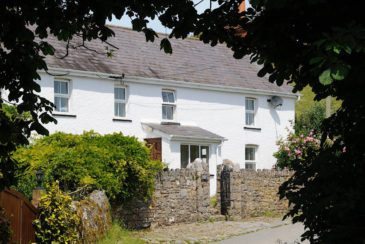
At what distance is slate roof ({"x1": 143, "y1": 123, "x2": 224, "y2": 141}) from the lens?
A: 26719 millimetres

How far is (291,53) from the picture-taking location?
6121 mm

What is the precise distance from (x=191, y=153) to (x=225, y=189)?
15.9ft

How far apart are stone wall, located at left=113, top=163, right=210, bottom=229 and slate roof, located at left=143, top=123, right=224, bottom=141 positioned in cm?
489

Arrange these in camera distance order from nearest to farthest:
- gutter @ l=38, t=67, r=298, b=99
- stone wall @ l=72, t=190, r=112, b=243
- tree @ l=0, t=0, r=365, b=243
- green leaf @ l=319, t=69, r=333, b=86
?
green leaf @ l=319, t=69, r=333, b=86 < tree @ l=0, t=0, r=365, b=243 < stone wall @ l=72, t=190, r=112, b=243 < gutter @ l=38, t=67, r=298, b=99

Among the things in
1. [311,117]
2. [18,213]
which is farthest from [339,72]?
[311,117]

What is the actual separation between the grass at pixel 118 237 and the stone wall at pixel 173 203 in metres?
1.17

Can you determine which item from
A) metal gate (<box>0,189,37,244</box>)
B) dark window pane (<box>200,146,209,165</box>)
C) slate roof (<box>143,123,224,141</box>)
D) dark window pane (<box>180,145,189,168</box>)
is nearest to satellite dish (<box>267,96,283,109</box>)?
slate roof (<box>143,123,224,141</box>)

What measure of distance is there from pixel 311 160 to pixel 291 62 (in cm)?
120

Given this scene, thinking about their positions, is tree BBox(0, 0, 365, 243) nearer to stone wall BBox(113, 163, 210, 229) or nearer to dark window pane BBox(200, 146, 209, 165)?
stone wall BBox(113, 163, 210, 229)

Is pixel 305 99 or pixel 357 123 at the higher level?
pixel 305 99

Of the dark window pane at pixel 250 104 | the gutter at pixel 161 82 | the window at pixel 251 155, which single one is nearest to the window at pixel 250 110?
the dark window pane at pixel 250 104

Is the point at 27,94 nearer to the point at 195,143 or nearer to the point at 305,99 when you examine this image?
the point at 195,143

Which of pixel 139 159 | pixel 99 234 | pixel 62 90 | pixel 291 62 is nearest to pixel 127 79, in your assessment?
pixel 62 90

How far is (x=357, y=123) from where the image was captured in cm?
607
